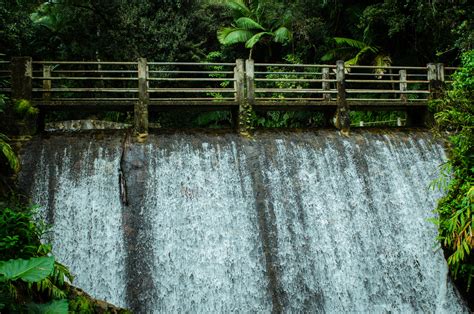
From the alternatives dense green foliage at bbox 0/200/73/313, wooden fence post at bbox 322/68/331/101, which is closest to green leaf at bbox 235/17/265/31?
wooden fence post at bbox 322/68/331/101

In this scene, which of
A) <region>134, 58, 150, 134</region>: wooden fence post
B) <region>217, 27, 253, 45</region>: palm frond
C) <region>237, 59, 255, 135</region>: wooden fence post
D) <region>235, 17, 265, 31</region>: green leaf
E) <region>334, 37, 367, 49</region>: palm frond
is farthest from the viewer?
<region>235, 17, 265, 31</region>: green leaf

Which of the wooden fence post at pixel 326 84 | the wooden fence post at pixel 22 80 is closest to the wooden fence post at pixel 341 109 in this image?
the wooden fence post at pixel 326 84

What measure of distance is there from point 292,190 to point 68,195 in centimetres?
424

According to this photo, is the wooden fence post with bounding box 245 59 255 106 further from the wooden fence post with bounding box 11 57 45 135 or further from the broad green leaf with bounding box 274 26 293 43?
the broad green leaf with bounding box 274 26 293 43

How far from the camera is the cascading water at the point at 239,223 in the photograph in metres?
7.46

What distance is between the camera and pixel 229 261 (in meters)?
7.77

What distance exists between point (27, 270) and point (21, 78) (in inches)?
269

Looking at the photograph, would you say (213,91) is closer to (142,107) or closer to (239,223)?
(142,107)

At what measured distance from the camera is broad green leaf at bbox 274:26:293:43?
16484mm

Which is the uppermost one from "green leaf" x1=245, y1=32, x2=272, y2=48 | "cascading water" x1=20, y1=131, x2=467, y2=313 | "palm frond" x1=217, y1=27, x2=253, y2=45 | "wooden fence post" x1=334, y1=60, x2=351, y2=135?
"palm frond" x1=217, y1=27, x2=253, y2=45

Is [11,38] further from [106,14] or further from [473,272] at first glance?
[473,272]

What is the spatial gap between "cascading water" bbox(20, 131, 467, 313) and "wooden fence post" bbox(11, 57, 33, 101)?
1100 millimetres

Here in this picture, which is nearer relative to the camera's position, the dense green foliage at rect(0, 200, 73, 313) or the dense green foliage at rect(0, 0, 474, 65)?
the dense green foliage at rect(0, 200, 73, 313)

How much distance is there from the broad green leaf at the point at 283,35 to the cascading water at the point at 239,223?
7.80 m
